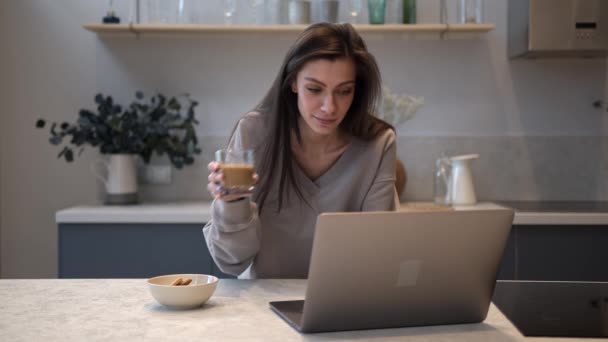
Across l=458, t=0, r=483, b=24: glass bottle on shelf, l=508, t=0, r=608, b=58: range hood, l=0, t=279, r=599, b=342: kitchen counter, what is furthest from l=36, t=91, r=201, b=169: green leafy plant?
l=0, t=279, r=599, b=342: kitchen counter

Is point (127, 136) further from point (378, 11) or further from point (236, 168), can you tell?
point (236, 168)

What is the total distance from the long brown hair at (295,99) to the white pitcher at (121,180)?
1.51 m

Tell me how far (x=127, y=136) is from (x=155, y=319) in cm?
207

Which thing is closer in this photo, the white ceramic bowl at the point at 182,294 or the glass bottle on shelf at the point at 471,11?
the white ceramic bowl at the point at 182,294

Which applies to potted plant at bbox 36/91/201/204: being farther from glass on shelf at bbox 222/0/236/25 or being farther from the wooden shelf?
glass on shelf at bbox 222/0/236/25

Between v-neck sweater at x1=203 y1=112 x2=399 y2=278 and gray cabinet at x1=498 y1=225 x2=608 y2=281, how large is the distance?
1178mm

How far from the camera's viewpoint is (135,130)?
3305 mm

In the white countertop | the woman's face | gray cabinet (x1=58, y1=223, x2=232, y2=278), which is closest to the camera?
the woman's face

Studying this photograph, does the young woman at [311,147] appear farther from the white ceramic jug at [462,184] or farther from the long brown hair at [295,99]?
the white ceramic jug at [462,184]

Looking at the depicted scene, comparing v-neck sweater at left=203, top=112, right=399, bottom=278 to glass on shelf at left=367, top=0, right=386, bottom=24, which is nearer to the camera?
v-neck sweater at left=203, top=112, right=399, bottom=278

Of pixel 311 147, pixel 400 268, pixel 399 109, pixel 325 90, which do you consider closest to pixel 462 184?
pixel 399 109

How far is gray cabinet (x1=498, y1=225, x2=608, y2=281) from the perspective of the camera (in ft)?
9.64

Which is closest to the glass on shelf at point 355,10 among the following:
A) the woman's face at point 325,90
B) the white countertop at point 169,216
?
the white countertop at point 169,216

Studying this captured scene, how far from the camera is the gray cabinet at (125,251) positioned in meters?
3.02
